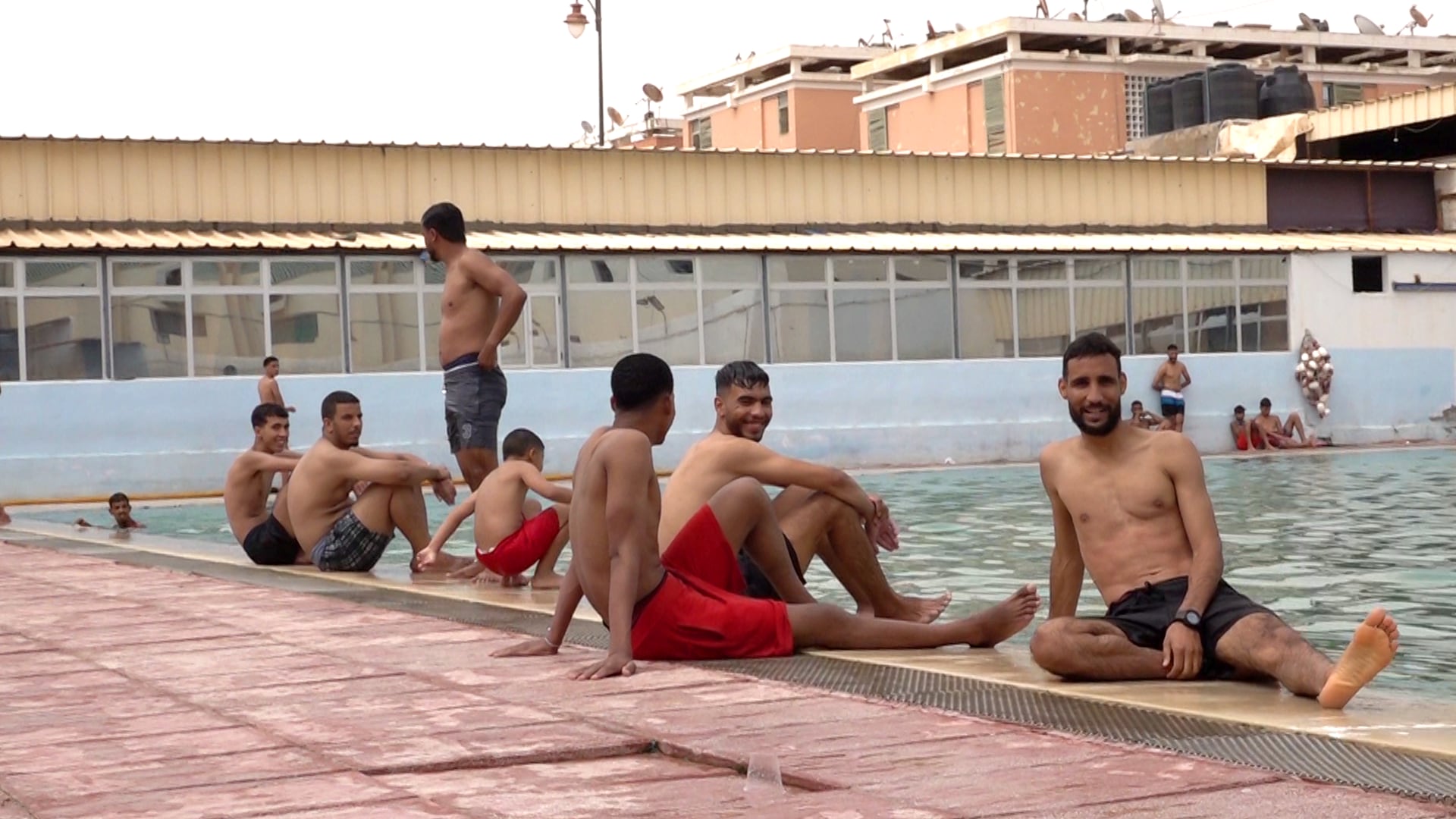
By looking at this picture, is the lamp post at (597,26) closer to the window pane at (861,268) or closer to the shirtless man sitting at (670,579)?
the window pane at (861,268)

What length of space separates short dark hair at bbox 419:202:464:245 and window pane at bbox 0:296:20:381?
12515 millimetres

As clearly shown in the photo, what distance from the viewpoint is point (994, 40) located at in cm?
4788

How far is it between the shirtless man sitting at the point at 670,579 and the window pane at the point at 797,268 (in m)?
18.4

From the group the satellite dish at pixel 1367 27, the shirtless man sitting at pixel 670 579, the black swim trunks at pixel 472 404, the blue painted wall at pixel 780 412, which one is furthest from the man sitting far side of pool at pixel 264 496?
the satellite dish at pixel 1367 27

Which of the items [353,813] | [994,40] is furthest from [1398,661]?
[994,40]

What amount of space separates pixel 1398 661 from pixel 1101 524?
190cm

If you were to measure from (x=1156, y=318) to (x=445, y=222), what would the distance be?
1840 centimetres

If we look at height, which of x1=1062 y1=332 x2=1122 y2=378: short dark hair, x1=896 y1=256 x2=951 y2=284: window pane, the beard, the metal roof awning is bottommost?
the beard

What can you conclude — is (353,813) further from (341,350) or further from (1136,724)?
(341,350)

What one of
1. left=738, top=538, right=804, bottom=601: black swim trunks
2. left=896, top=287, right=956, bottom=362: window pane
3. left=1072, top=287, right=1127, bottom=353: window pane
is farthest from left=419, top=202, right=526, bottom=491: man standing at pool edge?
left=1072, top=287, right=1127, bottom=353: window pane

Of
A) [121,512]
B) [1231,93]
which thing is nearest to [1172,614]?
[121,512]

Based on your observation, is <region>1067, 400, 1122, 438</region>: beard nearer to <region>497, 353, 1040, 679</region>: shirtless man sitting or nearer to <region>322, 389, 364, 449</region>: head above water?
<region>497, 353, 1040, 679</region>: shirtless man sitting

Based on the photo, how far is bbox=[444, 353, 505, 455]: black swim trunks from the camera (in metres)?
10.3

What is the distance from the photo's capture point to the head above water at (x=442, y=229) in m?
10.4
